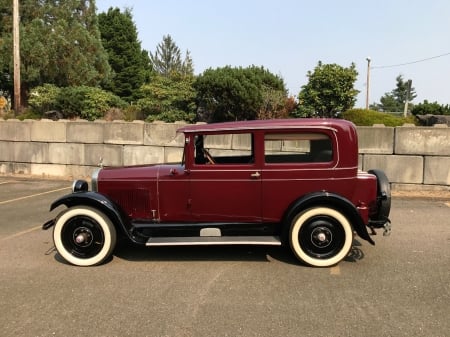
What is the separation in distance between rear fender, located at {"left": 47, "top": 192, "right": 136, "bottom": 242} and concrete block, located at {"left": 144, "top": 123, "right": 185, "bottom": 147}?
633cm

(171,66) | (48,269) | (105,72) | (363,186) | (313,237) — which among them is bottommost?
(48,269)

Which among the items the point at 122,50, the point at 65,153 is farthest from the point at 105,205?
the point at 122,50

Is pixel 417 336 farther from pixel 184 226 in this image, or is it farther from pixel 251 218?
pixel 184 226

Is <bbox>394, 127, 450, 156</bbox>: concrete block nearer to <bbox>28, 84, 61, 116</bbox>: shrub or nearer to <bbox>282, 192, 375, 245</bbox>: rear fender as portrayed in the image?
<bbox>282, 192, 375, 245</bbox>: rear fender

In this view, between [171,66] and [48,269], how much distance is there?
6168 cm

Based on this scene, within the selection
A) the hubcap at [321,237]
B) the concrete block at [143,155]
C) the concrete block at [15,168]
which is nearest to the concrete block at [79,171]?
the concrete block at [143,155]

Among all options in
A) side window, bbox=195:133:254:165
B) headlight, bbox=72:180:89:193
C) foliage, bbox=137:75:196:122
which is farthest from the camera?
foliage, bbox=137:75:196:122

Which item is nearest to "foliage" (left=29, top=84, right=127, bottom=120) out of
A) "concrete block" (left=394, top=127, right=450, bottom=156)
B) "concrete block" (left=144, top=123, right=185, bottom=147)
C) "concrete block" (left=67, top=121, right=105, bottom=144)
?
"concrete block" (left=67, top=121, right=105, bottom=144)

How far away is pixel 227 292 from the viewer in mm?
4352

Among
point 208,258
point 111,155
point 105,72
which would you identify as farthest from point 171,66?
point 208,258

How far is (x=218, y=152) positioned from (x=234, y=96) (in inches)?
424

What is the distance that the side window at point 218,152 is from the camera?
209 inches

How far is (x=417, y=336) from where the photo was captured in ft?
11.2

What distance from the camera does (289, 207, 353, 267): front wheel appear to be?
5039 mm
